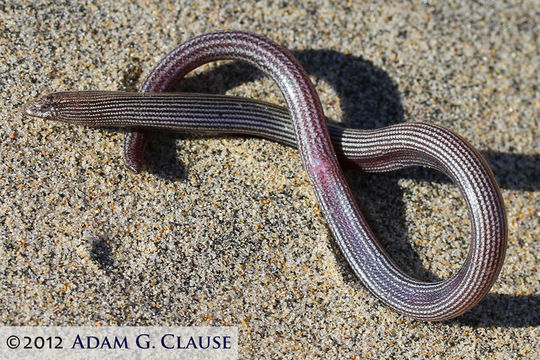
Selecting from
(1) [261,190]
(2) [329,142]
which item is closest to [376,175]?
(2) [329,142]

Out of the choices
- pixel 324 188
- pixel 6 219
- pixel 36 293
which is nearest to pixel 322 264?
pixel 324 188

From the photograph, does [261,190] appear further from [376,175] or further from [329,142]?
[376,175]

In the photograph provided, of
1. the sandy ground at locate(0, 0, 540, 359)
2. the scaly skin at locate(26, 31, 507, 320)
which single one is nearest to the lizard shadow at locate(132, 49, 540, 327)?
the sandy ground at locate(0, 0, 540, 359)

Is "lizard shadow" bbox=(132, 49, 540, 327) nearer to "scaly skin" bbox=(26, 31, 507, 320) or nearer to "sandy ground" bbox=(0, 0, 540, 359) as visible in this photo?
"sandy ground" bbox=(0, 0, 540, 359)

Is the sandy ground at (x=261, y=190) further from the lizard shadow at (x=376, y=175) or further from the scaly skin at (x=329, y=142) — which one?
the scaly skin at (x=329, y=142)

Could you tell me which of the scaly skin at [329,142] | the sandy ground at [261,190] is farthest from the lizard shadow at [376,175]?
the scaly skin at [329,142]
